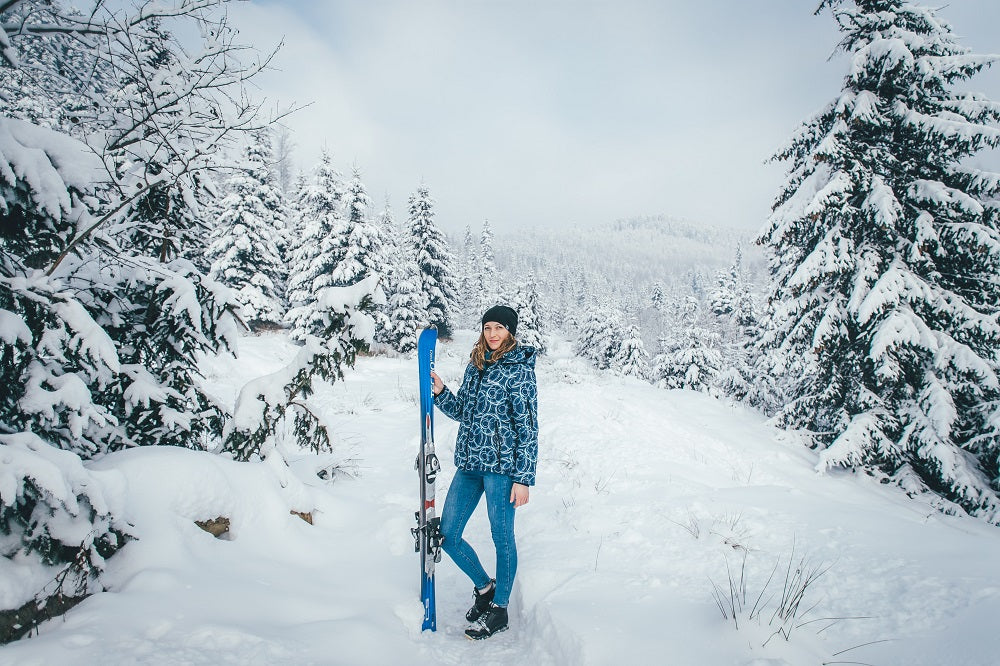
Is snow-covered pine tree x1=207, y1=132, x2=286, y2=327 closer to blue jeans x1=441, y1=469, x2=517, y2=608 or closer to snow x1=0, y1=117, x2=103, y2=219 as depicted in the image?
snow x1=0, y1=117, x2=103, y2=219

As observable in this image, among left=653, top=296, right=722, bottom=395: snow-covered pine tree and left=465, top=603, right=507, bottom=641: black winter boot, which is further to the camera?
left=653, top=296, right=722, bottom=395: snow-covered pine tree

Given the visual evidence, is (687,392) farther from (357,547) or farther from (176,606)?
(176,606)

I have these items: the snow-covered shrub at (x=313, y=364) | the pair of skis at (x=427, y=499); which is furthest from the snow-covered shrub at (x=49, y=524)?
the pair of skis at (x=427, y=499)

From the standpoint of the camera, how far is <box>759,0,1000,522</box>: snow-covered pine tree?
7.95m

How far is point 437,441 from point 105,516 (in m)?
5.46

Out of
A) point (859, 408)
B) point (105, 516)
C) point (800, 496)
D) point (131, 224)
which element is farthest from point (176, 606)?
point (859, 408)

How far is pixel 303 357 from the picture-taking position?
4238 millimetres

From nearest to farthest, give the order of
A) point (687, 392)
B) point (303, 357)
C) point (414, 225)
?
point (303, 357), point (687, 392), point (414, 225)

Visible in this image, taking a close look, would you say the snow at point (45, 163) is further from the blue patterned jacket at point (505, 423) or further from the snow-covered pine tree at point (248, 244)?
the snow-covered pine tree at point (248, 244)

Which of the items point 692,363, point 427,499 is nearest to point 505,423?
point 427,499

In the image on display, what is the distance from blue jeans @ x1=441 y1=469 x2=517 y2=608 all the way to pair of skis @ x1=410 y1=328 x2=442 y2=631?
0.35ft

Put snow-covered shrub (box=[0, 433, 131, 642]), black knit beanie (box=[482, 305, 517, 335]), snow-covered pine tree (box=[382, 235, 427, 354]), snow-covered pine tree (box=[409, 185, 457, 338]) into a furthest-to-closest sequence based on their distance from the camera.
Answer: snow-covered pine tree (box=[409, 185, 457, 338]) < snow-covered pine tree (box=[382, 235, 427, 354]) < black knit beanie (box=[482, 305, 517, 335]) < snow-covered shrub (box=[0, 433, 131, 642])

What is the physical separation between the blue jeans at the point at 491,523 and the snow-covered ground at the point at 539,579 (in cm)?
37

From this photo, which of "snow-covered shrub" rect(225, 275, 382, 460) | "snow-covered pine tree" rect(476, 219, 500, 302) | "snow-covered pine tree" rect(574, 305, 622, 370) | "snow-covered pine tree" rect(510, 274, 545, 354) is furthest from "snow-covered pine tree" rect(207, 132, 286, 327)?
"snow-covered pine tree" rect(476, 219, 500, 302)
